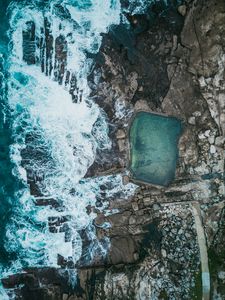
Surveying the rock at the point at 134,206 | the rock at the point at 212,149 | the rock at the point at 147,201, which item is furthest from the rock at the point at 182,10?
the rock at the point at 134,206

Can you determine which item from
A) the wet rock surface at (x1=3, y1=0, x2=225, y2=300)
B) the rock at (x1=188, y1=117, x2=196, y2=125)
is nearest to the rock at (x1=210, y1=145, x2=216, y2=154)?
the wet rock surface at (x1=3, y1=0, x2=225, y2=300)

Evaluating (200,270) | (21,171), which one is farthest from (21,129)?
(200,270)

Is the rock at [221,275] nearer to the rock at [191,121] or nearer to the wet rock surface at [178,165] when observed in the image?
the wet rock surface at [178,165]

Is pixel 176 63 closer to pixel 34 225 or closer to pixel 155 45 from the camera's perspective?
pixel 155 45

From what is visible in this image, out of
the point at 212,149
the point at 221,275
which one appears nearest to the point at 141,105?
the point at 212,149

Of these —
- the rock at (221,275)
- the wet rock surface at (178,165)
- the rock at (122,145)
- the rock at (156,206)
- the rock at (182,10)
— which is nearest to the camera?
the rock at (221,275)

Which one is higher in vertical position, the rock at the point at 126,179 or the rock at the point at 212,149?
the rock at the point at 212,149

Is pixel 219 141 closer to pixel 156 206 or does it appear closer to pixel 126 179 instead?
pixel 156 206
